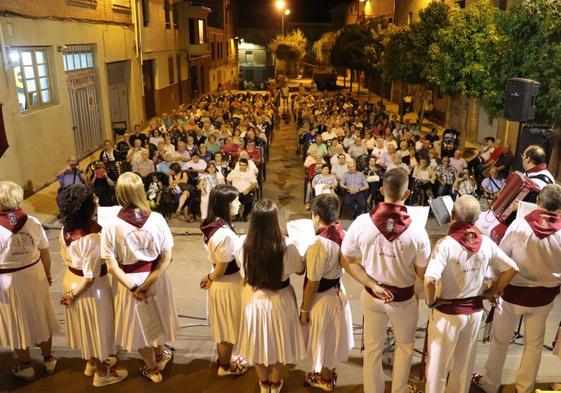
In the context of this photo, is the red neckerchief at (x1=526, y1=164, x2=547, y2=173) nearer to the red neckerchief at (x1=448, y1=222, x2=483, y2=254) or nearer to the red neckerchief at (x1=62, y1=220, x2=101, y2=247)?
the red neckerchief at (x1=448, y1=222, x2=483, y2=254)

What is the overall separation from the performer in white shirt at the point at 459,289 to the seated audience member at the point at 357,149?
719 cm

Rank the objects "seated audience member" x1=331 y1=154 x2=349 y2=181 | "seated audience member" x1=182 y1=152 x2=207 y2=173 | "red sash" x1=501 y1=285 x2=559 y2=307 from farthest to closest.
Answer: "seated audience member" x1=182 y1=152 x2=207 y2=173, "seated audience member" x1=331 y1=154 x2=349 y2=181, "red sash" x1=501 y1=285 x2=559 y2=307

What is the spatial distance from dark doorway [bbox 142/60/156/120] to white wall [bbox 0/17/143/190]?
4562 mm

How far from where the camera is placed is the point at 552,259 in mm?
3543

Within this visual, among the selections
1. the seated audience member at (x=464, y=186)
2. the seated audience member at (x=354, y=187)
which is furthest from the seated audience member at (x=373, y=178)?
the seated audience member at (x=464, y=186)

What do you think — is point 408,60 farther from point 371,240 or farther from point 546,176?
point 371,240

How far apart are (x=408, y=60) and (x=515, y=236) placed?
12741mm

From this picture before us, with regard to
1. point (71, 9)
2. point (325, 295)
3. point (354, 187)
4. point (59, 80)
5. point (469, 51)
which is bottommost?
point (354, 187)

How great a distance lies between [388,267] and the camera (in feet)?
11.1

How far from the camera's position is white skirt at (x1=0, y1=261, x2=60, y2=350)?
3.92 metres

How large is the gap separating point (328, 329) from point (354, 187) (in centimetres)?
496

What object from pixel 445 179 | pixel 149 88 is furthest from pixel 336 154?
pixel 149 88

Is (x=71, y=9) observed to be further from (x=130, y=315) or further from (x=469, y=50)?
(x=130, y=315)

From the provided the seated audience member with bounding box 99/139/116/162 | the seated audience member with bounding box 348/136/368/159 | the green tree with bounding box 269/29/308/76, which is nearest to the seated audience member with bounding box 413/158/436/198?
the seated audience member with bounding box 348/136/368/159
